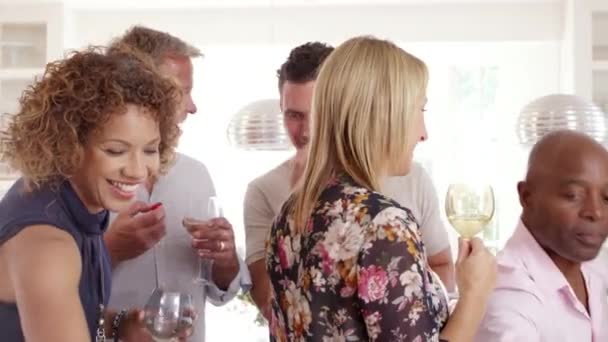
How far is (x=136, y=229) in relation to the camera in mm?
1954

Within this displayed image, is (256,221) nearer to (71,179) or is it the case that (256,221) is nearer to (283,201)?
(283,201)

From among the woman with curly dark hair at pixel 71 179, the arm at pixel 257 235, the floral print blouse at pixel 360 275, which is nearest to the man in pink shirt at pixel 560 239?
the floral print blouse at pixel 360 275

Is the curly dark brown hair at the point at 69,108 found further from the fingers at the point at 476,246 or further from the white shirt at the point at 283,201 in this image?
the white shirt at the point at 283,201

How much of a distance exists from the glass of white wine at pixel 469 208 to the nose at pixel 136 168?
723 millimetres

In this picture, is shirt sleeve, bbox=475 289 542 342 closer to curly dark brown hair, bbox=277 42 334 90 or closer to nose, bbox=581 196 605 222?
nose, bbox=581 196 605 222

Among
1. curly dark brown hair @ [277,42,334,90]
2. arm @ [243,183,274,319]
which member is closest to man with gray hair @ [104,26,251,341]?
arm @ [243,183,274,319]

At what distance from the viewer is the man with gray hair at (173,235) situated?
198 cm

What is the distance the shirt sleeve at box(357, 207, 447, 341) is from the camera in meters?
1.32

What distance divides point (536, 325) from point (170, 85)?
0.75 m

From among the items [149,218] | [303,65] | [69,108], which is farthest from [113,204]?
[303,65]

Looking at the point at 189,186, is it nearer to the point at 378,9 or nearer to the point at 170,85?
the point at 170,85

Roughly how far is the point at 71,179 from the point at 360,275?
1.51 feet

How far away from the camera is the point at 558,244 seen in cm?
170

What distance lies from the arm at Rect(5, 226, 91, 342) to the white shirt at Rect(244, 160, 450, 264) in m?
1.13
